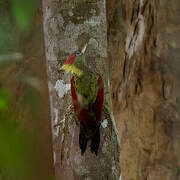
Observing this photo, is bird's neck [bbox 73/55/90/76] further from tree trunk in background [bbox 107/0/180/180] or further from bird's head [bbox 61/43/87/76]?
tree trunk in background [bbox 107/0/180/180]

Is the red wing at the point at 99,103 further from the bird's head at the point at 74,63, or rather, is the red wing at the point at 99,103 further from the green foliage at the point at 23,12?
the green foliage at the point at 23,12

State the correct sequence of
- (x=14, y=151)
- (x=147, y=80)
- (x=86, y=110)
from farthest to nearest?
(x=147, y=80)
(x=86, y=110)
(x=14, y=151)

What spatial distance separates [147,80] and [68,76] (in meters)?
1.37

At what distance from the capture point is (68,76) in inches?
61.2

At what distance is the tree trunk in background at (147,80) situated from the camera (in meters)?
2.75

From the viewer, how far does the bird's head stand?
4.90ft

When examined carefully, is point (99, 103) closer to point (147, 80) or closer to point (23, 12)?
point (23, 12)

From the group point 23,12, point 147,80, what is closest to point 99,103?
point 23,12

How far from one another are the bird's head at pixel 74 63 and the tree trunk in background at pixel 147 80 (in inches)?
50.0

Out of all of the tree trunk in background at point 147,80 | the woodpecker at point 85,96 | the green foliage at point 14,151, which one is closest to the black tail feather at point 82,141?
the woodpecker at point 85,96

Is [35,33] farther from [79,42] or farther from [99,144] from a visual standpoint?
[99,144]

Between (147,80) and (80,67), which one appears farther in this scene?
(147,80)

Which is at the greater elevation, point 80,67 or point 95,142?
point 80,67

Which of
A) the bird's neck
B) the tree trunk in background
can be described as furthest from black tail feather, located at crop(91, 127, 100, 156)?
the tree trunk in background
